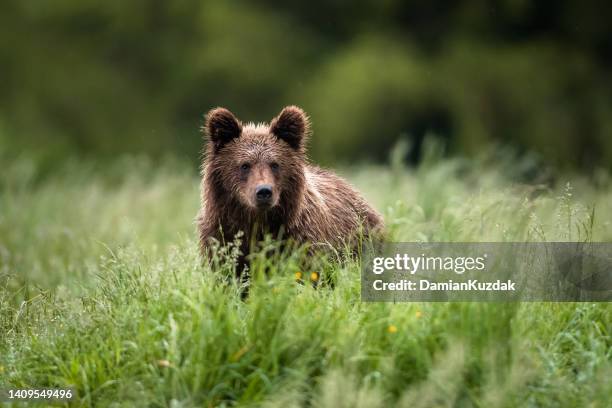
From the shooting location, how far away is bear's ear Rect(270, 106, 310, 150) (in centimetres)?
623

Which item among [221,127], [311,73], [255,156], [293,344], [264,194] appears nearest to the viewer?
[293,344]

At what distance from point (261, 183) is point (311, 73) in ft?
46.9

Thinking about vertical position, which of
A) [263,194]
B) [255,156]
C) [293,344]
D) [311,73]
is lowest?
[293,344]

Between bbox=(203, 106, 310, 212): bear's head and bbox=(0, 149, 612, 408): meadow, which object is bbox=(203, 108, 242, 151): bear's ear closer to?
bbox=(203, 106, 310, 212): bear's head

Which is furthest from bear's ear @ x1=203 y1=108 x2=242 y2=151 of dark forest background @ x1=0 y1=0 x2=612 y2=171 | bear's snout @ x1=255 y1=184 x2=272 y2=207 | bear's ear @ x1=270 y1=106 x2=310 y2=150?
dark forest background @ x1=0 y1=0 x2=612 y2=171

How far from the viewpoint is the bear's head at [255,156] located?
6.02 metres

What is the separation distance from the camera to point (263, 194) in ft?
18.9

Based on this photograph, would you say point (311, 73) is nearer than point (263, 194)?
No

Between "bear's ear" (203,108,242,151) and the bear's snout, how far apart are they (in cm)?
63

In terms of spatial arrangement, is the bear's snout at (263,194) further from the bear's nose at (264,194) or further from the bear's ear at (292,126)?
the bear's ear at (292,126)

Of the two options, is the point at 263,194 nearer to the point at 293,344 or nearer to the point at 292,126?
the point at 292,126

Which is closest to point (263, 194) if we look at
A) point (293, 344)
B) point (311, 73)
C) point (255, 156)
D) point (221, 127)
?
point (255, 156)

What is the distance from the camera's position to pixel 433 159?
9.96 m

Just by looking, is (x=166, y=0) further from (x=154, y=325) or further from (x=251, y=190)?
(x=154, y=325)
